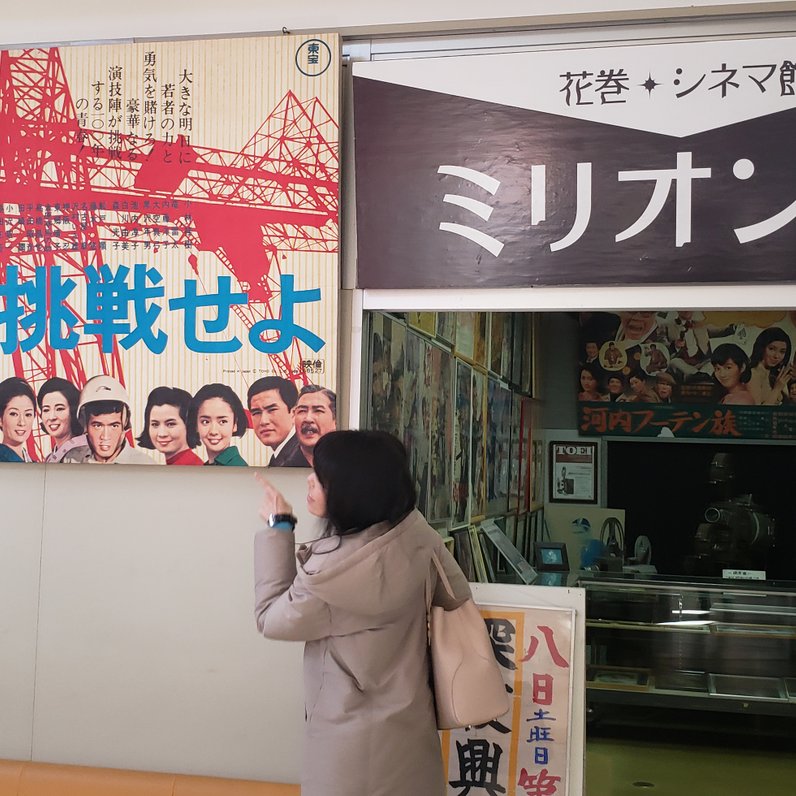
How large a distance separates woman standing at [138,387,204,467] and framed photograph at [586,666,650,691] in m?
2.20

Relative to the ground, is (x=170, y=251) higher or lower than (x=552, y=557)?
higher

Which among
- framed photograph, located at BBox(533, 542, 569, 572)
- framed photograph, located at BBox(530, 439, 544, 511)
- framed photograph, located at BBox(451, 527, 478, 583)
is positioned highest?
framed photograph, located at BBox(530, 439, 544, 511)

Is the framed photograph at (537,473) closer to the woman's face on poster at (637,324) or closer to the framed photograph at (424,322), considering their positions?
the woman's face on poster at (637,324)

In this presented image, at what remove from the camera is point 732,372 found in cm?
589

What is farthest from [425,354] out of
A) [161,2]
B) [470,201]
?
[161,2]

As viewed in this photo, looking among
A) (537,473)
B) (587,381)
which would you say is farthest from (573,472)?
(587,381)

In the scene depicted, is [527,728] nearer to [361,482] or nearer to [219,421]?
[361,482]

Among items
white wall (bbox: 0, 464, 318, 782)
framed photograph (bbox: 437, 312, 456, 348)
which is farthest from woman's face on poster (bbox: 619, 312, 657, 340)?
white wall (bbox: 0, 464, 318, 782)

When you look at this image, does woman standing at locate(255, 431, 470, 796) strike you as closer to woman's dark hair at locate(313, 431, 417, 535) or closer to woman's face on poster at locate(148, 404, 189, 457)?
woman's dark hair at locate(313, 431, 417, 535)

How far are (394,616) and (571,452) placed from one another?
433cm

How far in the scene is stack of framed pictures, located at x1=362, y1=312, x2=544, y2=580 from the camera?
10.8ft

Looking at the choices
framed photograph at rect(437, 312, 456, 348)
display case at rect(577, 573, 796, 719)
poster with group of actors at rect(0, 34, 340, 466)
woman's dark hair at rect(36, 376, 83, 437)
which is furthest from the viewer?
display case at rect(577, 573, 796, 719)

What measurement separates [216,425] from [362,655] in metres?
1.20

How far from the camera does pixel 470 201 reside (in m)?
2.85
